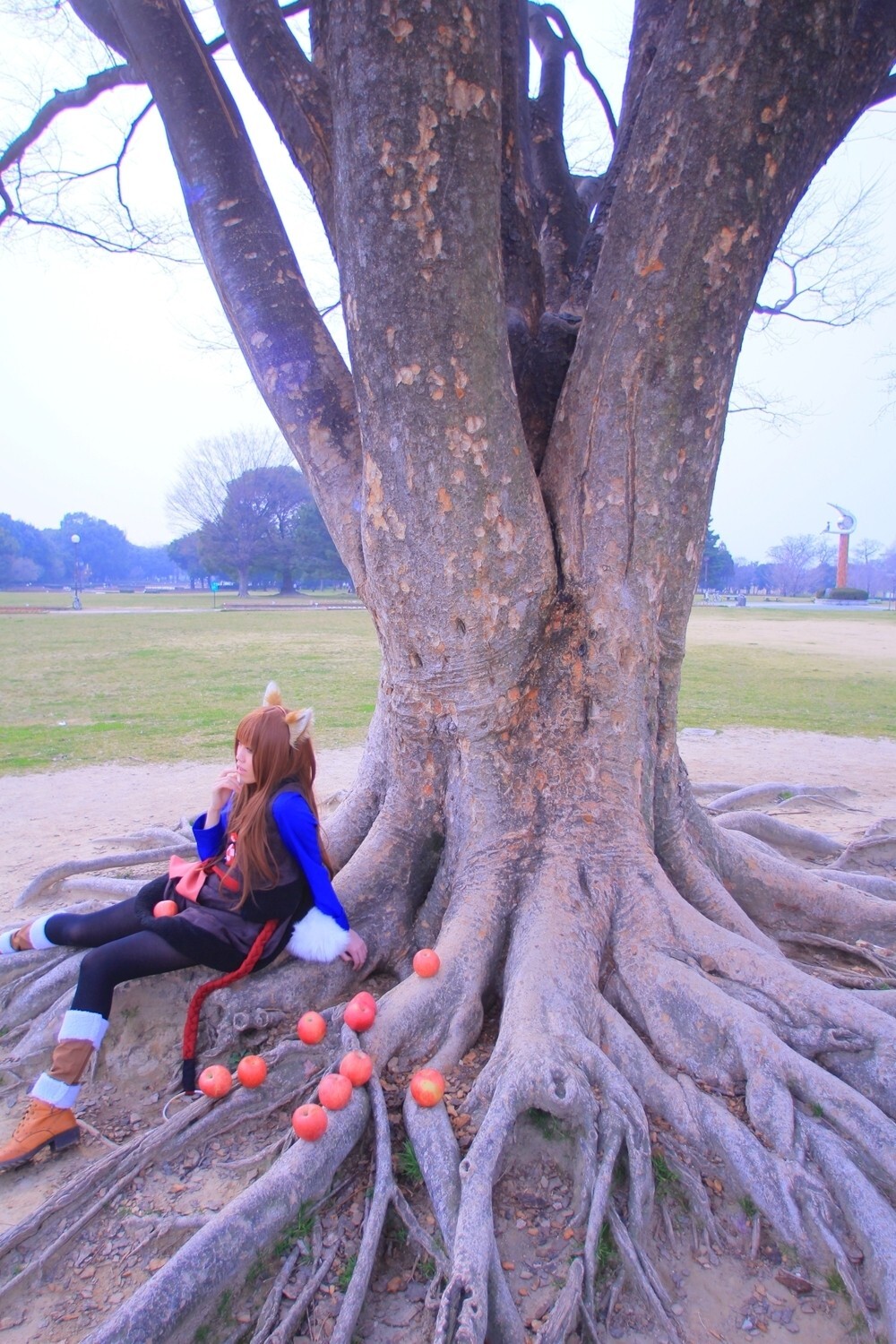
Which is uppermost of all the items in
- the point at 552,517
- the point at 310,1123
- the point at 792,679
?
the point at 552,517

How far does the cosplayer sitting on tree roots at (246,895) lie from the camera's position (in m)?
2.85

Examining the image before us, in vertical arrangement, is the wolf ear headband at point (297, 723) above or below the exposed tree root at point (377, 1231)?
above

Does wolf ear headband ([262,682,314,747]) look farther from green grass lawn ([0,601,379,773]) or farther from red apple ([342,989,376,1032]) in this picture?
green grass lawn ([0,601,379,773])

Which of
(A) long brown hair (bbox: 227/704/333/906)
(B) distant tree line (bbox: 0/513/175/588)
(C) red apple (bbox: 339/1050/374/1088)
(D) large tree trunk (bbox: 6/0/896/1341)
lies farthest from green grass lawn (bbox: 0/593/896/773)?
(B) distant tree line (bbox: 0/513/175/588)

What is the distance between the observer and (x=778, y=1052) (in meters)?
2.53

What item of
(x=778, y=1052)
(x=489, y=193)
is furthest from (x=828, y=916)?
(x=489, y=193)

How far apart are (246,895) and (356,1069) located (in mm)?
811

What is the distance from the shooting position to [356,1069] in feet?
8.11

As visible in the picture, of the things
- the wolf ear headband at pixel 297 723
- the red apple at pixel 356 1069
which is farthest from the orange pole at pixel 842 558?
the red apple at pixel 356 1069

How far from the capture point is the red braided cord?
109 inches

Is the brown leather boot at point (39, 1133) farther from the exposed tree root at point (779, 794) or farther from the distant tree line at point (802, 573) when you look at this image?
the distant tree line at point (802, 573)

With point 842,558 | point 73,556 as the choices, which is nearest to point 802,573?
point 842,558

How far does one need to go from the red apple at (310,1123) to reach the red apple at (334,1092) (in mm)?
64

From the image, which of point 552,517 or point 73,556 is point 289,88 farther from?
point 73,556
